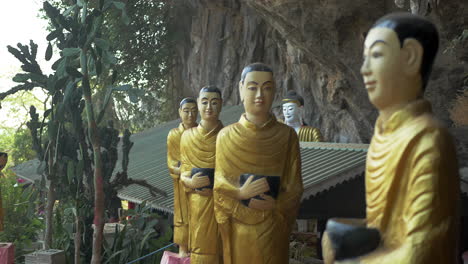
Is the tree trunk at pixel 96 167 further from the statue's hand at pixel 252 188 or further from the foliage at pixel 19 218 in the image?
the statue's hand at pixel 252 188

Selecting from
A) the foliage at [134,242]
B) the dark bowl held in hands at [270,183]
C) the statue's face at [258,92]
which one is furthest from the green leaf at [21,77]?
the dark bowl held in hands at [270,183]

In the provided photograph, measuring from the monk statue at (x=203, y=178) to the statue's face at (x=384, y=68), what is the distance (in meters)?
2.69

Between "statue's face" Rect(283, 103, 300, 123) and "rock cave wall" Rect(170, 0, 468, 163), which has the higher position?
"rock cave wall" Rect(170, 0, 468, 163)

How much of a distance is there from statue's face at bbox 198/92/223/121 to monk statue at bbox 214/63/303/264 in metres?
1.16

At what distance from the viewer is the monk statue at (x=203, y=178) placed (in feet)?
15.8

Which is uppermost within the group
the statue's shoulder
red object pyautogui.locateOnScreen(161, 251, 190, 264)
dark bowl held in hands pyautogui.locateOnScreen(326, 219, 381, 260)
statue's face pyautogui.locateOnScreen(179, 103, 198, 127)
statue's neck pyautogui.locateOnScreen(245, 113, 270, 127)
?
statue's face pyautogui.locateOnScreen(179, 103, 198, 127)

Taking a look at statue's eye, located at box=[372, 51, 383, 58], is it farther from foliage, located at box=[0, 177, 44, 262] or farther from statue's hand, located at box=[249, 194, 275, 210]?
foliage, located at box=[0, 177, 44, 262]

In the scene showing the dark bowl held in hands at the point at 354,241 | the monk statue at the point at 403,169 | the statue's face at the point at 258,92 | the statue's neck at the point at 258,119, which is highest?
the statue's face at the point at 258,92

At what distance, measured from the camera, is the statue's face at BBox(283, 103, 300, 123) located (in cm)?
671

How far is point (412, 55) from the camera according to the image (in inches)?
87.4

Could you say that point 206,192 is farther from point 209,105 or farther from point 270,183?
point 270,183

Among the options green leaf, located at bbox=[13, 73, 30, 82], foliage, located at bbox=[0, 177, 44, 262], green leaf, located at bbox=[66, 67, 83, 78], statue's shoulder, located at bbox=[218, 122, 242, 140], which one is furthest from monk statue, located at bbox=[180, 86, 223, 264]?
foliage, located at bbox=[0, 177, 44, 262]

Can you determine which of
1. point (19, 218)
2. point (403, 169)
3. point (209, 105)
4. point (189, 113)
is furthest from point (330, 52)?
point (403, 169)

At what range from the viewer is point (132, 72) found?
17250mm
